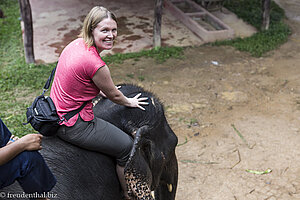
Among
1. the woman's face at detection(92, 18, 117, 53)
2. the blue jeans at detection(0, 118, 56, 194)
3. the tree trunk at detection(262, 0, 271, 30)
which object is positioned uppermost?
the woman's face at detection(92, 18, 117, 53)

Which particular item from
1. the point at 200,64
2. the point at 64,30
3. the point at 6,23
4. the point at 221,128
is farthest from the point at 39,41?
the point at 221,128

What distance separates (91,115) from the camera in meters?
2.42

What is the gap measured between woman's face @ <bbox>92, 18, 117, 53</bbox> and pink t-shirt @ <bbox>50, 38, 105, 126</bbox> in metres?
0.06

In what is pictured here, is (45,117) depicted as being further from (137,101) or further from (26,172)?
(137,101)

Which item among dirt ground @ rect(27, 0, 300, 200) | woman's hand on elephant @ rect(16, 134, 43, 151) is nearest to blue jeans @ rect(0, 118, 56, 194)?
woman's hand on elephant @ rect(16, 134, 43, 151)

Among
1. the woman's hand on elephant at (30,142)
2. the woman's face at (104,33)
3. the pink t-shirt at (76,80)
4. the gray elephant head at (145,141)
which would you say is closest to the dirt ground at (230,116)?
the gray elephant head at (145,141)

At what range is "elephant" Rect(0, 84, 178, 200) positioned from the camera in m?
2.28

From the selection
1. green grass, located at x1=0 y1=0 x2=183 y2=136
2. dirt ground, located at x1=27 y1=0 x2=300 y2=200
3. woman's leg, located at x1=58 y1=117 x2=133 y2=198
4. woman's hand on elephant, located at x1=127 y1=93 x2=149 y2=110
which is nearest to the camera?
woman's leg, located at x1=58 y1=117 x2=133 y2=198

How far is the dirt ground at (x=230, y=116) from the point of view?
4.53m

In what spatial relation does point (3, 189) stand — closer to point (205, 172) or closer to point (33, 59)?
point (205, 172)

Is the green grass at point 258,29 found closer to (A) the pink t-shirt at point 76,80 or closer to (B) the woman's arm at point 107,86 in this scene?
(B) the woman's arm at point 107,86

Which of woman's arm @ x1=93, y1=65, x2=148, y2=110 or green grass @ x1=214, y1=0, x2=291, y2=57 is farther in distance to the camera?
green grass @ x1=214, y1=0, x2=291, y2=57

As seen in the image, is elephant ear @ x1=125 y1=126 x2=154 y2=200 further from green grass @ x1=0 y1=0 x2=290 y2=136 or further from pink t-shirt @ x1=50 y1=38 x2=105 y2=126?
green grass @ x1=0 y1=0 x2=290 y2=136

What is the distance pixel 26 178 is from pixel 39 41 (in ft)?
25.0
